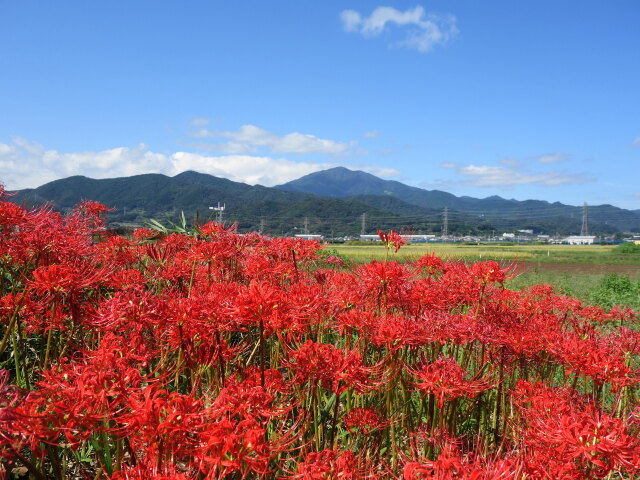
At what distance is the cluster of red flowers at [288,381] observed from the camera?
4.56 feet

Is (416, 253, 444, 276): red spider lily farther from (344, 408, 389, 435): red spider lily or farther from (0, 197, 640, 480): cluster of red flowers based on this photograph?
(344, 408, 389, 435): red spider lily

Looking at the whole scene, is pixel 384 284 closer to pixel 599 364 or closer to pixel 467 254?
pixel 599 364

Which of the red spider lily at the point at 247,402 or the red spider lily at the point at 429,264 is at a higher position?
the red spider lily at the point at 429,264

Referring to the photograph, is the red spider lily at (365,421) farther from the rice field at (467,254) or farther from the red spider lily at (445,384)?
the rice field at (467,254)

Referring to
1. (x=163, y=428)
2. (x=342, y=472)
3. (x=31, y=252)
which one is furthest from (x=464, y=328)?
(x=31, y=252)

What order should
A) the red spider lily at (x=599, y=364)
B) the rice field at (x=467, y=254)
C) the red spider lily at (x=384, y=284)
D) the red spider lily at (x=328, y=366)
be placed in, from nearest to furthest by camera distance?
1. the red spider lily at (x=328, y=366)
2. the red spider lily at (x=599, y=364)
3. the red spider lily at (x=384, y=284)
4. the rice field at (x=467, y=254)

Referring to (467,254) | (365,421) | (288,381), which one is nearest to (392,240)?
(365,421)

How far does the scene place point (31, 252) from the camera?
131 inches

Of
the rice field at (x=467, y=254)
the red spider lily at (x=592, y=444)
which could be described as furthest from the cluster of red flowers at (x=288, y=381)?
the rice field at (x=467, y=254)

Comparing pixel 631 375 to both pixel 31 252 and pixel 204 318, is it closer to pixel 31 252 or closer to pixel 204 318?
pixel 204 318

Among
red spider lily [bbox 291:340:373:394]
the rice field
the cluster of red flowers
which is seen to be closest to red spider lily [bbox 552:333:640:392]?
the cluster of red flowers

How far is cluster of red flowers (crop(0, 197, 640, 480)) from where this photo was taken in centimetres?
139

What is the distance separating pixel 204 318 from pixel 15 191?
267cm

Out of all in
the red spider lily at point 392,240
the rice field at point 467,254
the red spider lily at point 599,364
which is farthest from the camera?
the rice field at point 467,254
